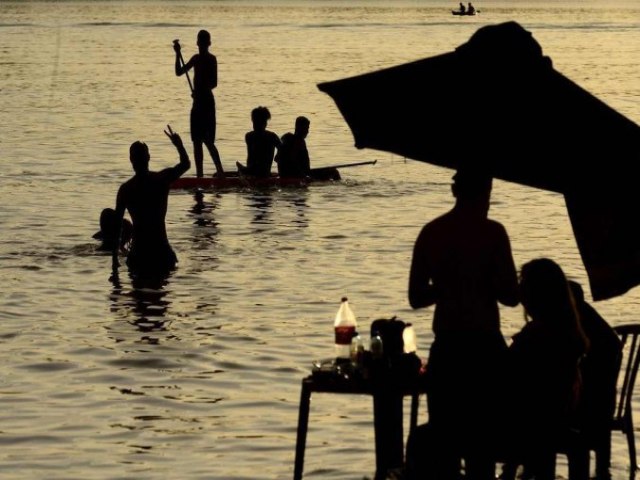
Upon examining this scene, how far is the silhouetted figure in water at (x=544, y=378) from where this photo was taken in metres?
8.16

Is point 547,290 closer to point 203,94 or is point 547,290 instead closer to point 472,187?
point 472,187

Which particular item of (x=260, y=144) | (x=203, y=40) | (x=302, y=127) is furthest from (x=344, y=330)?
(x=203, y=40)

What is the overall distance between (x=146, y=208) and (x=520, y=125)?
8.00 meters

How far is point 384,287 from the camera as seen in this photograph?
16719mm

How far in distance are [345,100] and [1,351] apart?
5814 millimetres

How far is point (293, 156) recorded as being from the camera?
24875 millimetres

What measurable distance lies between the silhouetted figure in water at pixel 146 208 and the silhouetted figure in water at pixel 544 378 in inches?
313

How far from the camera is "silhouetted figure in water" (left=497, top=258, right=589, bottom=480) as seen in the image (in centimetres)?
816

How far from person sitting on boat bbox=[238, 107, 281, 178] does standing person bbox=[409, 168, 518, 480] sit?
15288 millimetres

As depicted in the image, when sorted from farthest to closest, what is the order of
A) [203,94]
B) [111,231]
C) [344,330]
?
[203,94]
[111,231]
[344,330]

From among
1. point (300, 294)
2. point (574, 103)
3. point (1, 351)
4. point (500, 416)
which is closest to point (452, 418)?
point (500, 416)

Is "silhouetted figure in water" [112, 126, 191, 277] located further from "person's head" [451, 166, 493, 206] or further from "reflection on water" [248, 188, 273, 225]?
"person's head" [451, 166, 493, 206]

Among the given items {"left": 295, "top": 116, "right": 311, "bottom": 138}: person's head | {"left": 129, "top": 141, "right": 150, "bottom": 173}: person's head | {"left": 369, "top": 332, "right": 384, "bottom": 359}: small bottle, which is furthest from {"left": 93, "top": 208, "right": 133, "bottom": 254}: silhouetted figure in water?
{"left": 369, "top": 332, "right": 384, "bottom": 359}: small bottle

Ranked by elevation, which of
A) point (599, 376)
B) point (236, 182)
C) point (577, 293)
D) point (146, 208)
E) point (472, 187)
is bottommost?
point (236, 182)
